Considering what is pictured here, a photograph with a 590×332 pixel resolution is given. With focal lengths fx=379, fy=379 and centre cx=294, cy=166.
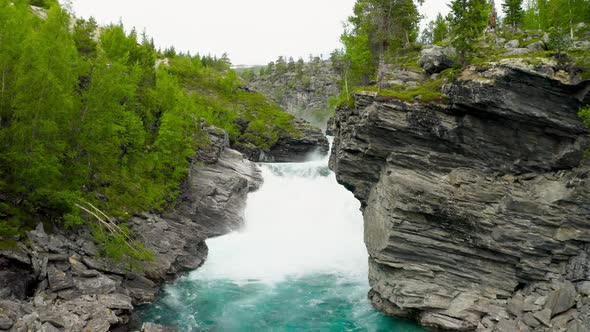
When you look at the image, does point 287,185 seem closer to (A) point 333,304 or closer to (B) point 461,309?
(A) point 333,304

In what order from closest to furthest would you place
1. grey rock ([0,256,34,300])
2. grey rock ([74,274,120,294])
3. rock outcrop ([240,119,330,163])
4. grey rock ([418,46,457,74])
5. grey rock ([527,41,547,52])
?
1. grey rock ([0,256,34,300])
2. grey rock ([74,274,120,294])
3. grey rock ([527,41,547,52])
4. grey rock ([418,46,457,74])
5. rock outcrop ([240,119,330,163])

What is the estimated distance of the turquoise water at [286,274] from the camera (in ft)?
81.7

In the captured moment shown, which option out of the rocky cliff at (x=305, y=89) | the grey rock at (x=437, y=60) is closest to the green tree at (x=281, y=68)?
the rocky cliff at (x=305, y=89)

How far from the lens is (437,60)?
26750 millimetres

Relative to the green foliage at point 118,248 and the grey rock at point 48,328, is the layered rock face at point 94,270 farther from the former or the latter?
the green foliage at point 118,248

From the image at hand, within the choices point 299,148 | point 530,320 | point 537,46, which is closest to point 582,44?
point 537,46

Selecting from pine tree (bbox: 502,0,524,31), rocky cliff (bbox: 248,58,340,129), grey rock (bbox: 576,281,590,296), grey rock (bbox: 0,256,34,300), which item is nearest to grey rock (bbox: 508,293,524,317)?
grey rock (bbox: 576,281,590,296)

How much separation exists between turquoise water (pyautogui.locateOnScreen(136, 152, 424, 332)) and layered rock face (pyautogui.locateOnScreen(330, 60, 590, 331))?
3.99 metres

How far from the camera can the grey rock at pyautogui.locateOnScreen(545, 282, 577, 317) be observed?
1928cm

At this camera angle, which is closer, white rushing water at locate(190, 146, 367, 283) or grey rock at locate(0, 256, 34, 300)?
grey rock at locate(0, 256, 34, 300)

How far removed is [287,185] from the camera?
53.0 metres

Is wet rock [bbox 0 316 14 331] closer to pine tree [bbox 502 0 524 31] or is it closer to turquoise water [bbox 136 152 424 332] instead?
turquoise water [bbox 136 152 424 332]

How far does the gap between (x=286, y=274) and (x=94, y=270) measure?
1540 cm

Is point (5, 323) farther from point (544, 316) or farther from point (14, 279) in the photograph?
point (544, 316)
